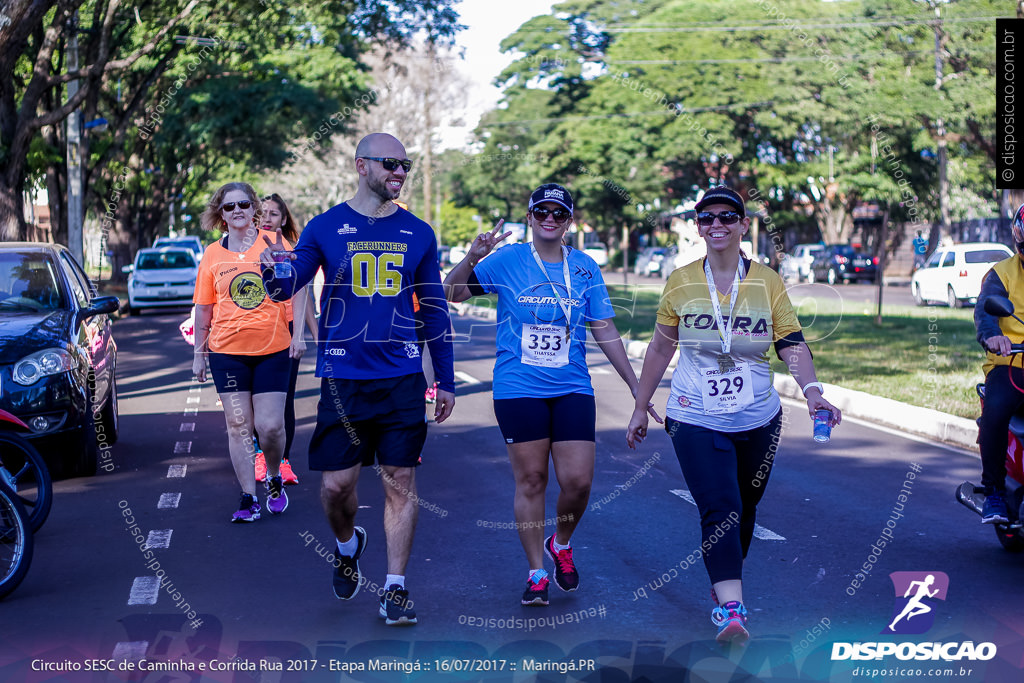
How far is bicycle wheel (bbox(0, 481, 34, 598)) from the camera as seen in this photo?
17.9 feet

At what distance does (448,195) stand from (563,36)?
55.9ft

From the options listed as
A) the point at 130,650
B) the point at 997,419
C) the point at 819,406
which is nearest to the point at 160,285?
the point at 130,650

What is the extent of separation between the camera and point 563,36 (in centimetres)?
5491

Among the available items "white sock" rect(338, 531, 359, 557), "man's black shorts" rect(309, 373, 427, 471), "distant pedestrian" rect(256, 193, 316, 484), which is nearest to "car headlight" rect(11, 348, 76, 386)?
"distant pedestrian" rect(256, 193, 316, 484)

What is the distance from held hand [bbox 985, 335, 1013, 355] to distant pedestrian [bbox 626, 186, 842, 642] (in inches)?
55.0

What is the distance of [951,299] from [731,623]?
27.0m

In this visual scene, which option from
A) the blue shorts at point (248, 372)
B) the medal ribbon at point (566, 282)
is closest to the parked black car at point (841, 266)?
the blue shorts at point (248, 372)

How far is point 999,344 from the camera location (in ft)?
19.0

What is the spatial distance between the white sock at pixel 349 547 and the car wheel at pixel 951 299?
26.7 meters

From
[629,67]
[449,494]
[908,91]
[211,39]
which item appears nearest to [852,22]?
[908,91]

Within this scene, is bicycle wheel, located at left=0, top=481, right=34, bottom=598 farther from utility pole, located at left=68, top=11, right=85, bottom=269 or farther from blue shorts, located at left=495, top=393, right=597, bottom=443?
utility pole, located at left=68, top=11, right=85, bottom=269

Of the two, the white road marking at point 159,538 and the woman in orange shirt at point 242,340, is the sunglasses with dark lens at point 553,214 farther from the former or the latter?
the white road marking at point 159,538

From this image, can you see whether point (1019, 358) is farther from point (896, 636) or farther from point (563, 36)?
point (563, 36)

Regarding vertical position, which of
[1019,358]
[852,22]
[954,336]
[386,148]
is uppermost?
[852,22]
